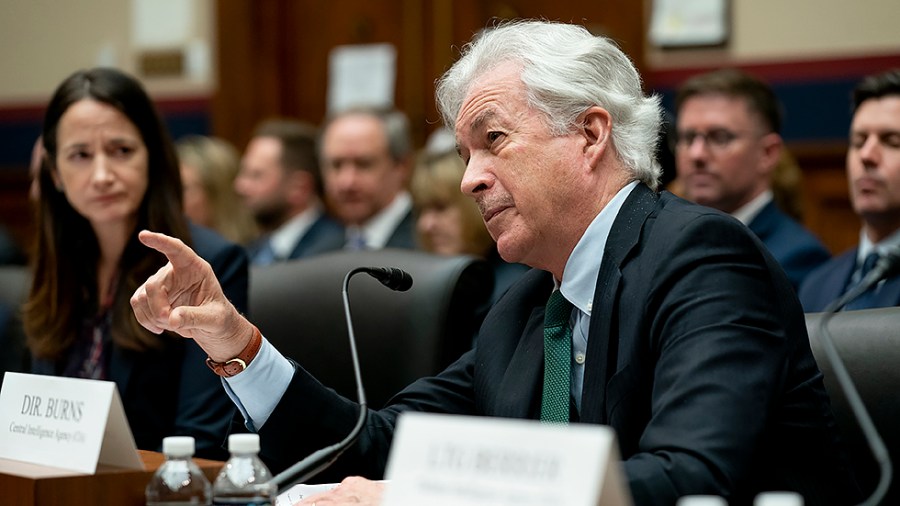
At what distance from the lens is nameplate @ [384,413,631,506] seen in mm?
1129

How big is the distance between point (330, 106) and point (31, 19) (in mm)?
2176

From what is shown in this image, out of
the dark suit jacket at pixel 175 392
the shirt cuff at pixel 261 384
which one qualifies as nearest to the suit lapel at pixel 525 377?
the shirt cuff at pixel 261 384

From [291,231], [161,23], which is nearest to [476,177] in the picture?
[291,231]

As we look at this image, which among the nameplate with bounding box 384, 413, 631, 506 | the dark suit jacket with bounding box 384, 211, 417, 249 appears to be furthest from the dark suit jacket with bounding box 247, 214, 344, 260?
the nameplate with bounding box 384, 413, 631, 506

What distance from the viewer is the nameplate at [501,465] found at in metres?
1.13

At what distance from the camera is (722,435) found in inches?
65.3

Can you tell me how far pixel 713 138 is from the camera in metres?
4.59

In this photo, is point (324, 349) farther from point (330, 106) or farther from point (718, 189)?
point (330, 106)

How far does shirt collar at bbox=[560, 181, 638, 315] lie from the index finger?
63 centimetres

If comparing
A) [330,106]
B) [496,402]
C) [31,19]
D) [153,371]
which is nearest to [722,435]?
[496,402]

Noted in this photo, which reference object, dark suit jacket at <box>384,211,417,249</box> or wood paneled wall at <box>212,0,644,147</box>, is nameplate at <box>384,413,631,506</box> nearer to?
dark suit jacket at <box>384,211,417,249</box>

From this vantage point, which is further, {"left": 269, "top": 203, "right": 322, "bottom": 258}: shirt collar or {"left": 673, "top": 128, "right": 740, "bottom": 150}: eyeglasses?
{"left": 269, "top": 203, "right": 322, "bottom": 258}: shirt collar

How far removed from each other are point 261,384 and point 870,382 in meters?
1.01

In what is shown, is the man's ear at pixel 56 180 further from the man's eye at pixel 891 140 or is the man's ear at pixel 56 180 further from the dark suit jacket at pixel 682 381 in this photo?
the man's eye at pixel 891 140
